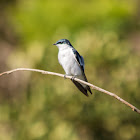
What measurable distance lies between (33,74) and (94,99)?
105 centimetres

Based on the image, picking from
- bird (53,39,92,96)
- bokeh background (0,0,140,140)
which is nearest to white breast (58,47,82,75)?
bird (53,39,92,96)

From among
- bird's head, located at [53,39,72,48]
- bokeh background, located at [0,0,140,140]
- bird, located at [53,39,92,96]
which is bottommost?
bokeh background, located at [0,0,140,140]

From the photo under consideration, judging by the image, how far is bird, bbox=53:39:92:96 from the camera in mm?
2990

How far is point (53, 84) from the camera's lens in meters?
4.29

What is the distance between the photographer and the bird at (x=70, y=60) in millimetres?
2990

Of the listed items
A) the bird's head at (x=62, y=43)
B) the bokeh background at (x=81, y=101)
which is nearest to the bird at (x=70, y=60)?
the bird's head at (x=62, y=43)

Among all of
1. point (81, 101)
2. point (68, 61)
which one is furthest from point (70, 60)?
point (81, 101)

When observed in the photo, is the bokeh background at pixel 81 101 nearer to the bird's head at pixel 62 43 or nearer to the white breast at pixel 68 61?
the white breast at pixel 68 61

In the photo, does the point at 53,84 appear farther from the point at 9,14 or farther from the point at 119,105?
the point at 9,14

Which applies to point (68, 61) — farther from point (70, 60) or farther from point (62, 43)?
point (62, 43)

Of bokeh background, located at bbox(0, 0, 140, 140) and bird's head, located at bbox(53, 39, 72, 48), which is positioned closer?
bird's head, located at bbox(53, 39, 72, 48)

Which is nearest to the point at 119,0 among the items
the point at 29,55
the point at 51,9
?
the point at 51,9

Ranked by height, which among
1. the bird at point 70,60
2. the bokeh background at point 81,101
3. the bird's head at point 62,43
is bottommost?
the bokeh background at point 81,101

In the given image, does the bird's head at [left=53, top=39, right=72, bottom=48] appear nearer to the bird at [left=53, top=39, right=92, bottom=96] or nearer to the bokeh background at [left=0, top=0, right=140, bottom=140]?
the bird at [left=53, top=39, right=92, bottom=96]
